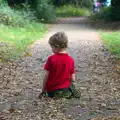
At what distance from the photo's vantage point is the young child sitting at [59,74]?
20.2 feet

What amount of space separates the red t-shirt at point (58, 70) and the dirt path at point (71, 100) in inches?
11.4

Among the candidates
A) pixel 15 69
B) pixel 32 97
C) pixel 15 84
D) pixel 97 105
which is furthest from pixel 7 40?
pixel 97 105

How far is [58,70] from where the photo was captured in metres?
6.23

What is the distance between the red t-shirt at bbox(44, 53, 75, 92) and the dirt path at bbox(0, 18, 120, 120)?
0.95 ft

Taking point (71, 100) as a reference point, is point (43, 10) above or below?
above

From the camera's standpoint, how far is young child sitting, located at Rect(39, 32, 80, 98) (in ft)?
20.2

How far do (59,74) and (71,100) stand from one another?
491 mm

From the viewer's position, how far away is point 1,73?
31.7 ft

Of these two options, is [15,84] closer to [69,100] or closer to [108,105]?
[69,100]

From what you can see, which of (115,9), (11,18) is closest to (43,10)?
(115,9)

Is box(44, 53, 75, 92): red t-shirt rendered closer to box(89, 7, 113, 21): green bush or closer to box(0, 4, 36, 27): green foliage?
box(0, 4, 36, 27): green foliage

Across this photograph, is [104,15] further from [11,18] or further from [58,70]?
[58,70]

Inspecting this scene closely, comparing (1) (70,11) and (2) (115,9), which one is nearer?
(2) (115,9)

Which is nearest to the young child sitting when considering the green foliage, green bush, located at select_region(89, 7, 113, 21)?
the green foliage
